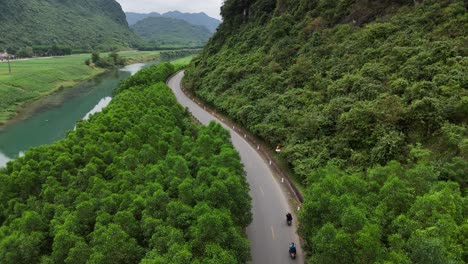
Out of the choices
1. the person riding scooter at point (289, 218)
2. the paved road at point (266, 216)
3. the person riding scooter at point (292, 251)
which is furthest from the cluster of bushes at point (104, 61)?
the person riding scooter at point (292, 251)

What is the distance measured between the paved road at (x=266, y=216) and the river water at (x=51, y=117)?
37.6 metres

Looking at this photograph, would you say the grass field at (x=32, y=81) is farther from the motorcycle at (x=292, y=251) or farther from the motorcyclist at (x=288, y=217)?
the motorcycle at (x=292, y=251)

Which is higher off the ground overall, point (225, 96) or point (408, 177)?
point (408, 177)

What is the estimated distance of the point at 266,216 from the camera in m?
30.7

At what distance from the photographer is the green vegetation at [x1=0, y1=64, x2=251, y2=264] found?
19.6 m

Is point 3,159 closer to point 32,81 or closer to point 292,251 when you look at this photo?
point 292,251

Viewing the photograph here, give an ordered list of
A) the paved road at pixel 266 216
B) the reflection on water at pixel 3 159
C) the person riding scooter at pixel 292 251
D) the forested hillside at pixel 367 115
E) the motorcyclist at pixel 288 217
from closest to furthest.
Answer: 1. the forested hillside at pixel 367 115
2. the person riding scooter at pixel 292 251
3. the paved road at pixel 266 216
4. the motorcyclist at pixel 288 217
5. the reflection on water at pixel 3 159

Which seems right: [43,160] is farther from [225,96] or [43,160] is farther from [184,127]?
[225,96]

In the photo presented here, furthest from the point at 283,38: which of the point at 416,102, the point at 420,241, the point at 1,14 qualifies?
the point at 1,14

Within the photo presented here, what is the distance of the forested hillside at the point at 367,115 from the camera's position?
18.4m

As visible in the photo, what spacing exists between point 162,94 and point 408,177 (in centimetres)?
4160

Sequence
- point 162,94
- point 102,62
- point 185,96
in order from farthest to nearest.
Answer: point 102,62 < point 185,96 < point 162,94

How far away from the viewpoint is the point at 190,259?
1852cm

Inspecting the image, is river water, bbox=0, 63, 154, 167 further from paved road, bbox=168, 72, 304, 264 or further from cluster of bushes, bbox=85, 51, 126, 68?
paved road, bbox=168, 72, 304, 264
